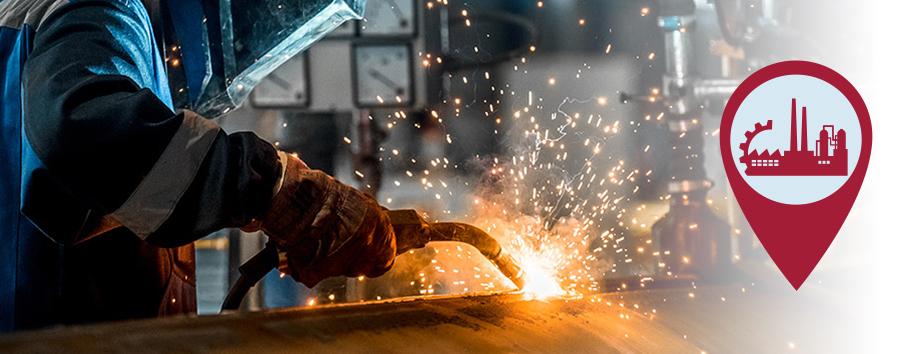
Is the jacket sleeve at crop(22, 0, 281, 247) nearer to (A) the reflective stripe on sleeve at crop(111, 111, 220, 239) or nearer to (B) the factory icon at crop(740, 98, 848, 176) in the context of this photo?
(A) the reflective stripe on sleeve at crop(111, 111, 220, 239)

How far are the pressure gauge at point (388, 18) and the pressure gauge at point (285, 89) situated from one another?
0.60 feet

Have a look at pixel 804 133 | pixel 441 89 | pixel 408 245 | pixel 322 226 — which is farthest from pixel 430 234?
pixel 804 133

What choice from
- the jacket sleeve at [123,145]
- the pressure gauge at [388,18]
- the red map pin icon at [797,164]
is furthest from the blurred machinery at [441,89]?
the jacket sleeve at [123,145]

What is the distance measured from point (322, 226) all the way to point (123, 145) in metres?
0.23

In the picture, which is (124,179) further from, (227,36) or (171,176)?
(227,36)

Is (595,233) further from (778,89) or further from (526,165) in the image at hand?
(778,89)

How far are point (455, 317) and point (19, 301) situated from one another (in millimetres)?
482

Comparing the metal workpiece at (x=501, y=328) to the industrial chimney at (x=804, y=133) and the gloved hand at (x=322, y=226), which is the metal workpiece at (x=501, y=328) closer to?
the gloved hand at (x=322, y=226)

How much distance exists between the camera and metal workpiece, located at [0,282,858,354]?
1.77 feet

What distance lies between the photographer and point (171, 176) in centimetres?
60

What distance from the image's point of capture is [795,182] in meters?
1.13

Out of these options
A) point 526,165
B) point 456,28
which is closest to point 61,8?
point 456,28

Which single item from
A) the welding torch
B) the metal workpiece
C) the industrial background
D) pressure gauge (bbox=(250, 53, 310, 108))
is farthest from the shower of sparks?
the metal workpiece

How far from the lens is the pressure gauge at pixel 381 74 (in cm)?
147
